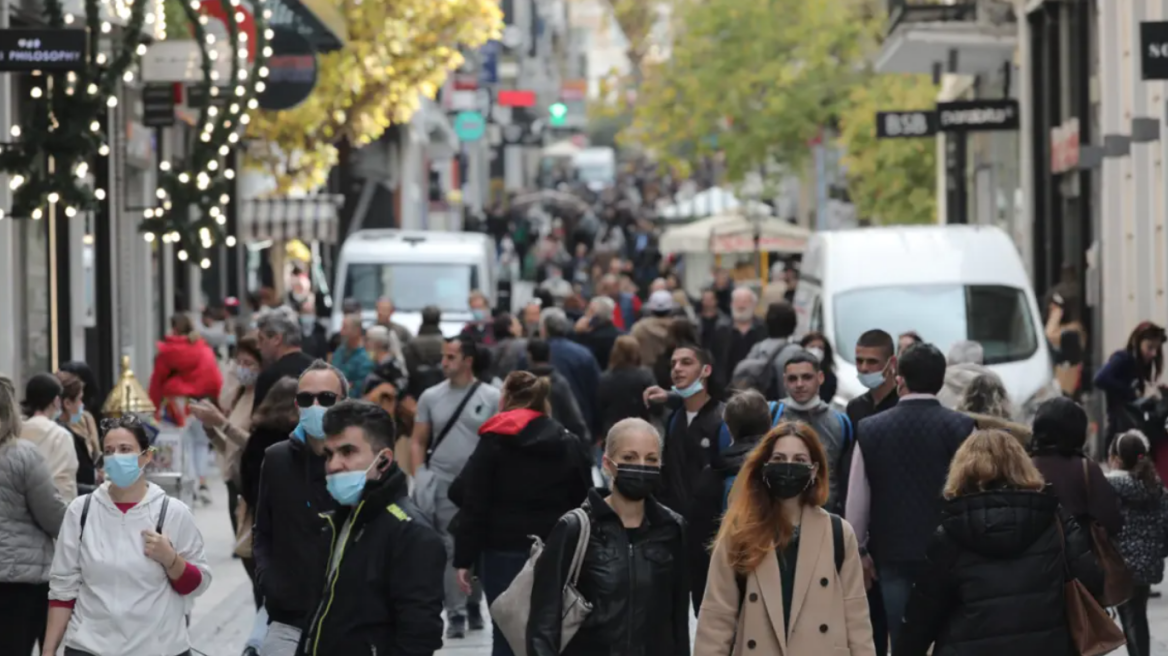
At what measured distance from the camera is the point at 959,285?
65.1ft

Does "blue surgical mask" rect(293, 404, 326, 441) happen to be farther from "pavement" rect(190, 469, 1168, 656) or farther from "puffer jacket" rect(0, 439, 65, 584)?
"pavement" rect(190, 469, 1168, 656)

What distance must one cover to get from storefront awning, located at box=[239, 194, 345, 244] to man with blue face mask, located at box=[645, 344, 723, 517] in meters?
25.7

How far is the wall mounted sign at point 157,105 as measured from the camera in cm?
2497

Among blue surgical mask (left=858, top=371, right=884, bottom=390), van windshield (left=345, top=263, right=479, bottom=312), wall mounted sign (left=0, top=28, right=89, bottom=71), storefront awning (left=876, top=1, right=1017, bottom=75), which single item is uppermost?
storefront awning (left=876, top=1, right=1017, bottom=75)

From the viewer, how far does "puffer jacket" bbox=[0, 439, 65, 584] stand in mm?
10227

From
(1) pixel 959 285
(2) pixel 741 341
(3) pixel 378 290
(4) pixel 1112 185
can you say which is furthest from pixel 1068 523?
(3) pixel 378 290

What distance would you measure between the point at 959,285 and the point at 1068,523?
38.1 feet

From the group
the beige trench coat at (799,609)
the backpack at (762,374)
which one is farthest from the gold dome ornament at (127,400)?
the beige trench coat at (799,609)

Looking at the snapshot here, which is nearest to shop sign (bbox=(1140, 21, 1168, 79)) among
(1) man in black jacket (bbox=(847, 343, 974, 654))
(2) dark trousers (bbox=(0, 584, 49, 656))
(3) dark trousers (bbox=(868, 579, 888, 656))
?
(3) dark trousers (bbox=(868, 579, 888, 656))

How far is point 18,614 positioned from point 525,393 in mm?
2448

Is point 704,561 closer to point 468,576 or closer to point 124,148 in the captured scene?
point 468,576

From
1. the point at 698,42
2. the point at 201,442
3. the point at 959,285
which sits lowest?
the point at 201,442

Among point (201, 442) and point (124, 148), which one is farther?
point (124, 148)

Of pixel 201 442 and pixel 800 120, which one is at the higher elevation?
pixel 800 120
